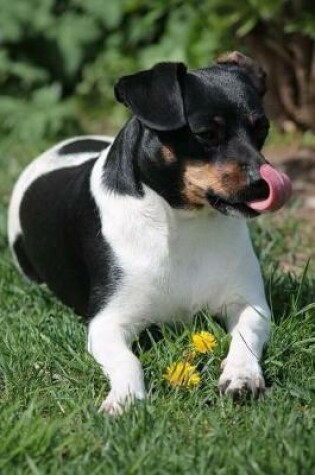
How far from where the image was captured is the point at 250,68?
4090 millimetres

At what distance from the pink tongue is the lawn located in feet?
1.76

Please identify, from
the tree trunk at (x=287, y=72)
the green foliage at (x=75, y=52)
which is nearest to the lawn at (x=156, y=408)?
the tree trunk at (x=287, y=72)

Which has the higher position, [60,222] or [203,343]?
[60,222]

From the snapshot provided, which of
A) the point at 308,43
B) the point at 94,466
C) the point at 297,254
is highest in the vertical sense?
the point at 94,466

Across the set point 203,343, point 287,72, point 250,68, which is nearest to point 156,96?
point 250,68

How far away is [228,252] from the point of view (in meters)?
4.07

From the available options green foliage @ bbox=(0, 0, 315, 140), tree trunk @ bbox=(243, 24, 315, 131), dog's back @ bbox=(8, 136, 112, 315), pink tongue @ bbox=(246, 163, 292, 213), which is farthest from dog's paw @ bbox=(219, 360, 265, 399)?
green foliage @ bbox=(0, 0, 315, 140)

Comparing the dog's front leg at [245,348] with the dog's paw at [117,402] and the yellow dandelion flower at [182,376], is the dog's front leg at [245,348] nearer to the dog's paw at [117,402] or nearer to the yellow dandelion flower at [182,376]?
the yellow dandelion flower at [182,376]

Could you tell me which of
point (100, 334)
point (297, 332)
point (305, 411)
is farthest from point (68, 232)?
point (305, 411)

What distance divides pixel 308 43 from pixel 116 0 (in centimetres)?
187

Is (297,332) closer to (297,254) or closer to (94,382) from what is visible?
(94,382)

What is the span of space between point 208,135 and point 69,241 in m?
1.04

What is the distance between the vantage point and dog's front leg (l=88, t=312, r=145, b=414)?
11.6 ft

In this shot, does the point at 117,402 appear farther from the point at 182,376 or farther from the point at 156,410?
the point at 182,376
